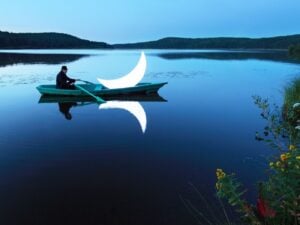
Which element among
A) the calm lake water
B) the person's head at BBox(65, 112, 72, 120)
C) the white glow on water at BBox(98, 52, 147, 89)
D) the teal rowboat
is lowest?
the person's head at BBox(65, 112, 72, 120)

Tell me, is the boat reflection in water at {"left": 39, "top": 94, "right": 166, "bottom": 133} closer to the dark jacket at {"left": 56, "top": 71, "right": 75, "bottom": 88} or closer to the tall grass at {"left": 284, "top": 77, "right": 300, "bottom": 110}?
the dark jacket at {"left": 56, "top": 71, "right": 75, "bottom": 88}

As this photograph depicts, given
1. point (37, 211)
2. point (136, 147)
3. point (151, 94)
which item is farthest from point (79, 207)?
point (151, 94)

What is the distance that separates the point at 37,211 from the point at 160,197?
2018mm

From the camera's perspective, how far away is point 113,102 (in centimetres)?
1620

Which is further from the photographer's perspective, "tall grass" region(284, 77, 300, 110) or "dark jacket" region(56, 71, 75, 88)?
"dark jacket" region(56, 71, 75, 88)

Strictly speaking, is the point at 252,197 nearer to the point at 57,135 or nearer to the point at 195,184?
the point at 195,184

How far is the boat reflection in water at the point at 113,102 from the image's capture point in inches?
564

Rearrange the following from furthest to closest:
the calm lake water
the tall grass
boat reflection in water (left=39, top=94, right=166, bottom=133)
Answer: boat reflection in water (left=39, top=94, right=166, bottom=133) < the tall grass < the calm lake water

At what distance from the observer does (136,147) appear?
9484 mm

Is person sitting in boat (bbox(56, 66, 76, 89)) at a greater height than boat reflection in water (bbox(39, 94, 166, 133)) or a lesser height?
greater

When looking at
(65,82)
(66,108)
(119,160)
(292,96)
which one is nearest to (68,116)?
(66,108)

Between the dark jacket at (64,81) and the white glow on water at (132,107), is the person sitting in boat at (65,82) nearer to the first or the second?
the dark jacket at (64,81)

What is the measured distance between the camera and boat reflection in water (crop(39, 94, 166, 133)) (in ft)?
47.0

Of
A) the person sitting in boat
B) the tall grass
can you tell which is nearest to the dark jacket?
the person sitting in boat
